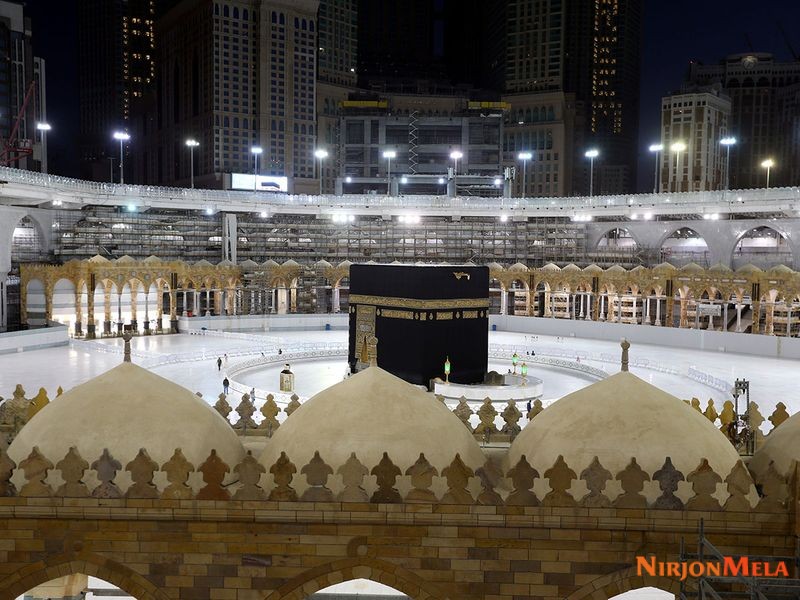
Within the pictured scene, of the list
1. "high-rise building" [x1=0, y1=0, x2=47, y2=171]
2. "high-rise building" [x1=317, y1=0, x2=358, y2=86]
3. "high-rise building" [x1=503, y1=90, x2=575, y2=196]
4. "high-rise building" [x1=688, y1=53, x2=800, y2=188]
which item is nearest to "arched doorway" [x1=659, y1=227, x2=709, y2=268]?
"high-rise building" [x1=503, y1=90, x2=575, y2=196]

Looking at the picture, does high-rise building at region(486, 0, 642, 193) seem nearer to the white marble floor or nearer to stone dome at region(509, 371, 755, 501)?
the white marble floor

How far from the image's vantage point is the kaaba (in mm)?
20422

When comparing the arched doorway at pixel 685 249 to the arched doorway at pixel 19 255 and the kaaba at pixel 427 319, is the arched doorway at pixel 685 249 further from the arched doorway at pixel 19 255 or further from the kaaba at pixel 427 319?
the arched doorway at pixel 19 255

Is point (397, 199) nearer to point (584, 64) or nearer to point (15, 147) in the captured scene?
point (15, 147)

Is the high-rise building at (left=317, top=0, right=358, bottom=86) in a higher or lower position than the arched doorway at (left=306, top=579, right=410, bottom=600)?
higher

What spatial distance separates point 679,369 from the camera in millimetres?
23828

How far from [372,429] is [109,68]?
11661 cm

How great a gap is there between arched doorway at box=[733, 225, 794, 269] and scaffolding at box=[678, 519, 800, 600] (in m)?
40.9

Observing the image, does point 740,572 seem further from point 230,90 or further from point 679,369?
point 230,90

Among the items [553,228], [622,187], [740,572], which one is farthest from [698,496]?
[622,187]

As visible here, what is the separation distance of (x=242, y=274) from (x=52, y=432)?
3270 centimetres

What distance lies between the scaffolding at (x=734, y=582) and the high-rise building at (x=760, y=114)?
10687cm

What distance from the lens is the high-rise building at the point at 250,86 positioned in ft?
234

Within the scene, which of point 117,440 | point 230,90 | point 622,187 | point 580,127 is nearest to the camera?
point 117,440
